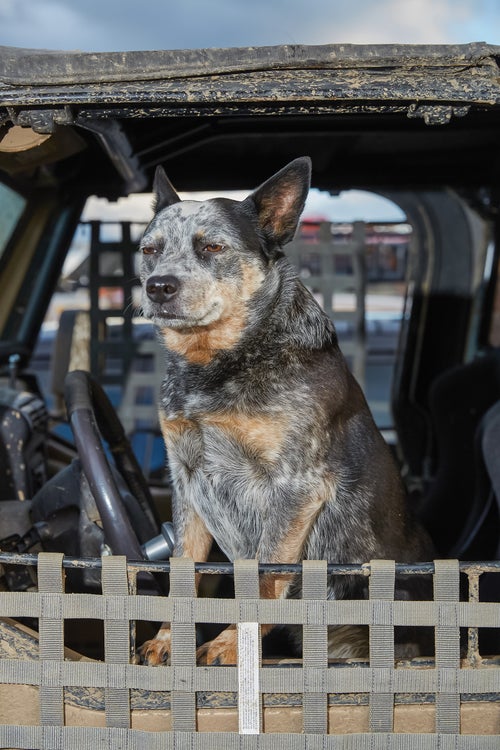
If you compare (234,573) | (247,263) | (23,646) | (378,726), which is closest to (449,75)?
(247,263)

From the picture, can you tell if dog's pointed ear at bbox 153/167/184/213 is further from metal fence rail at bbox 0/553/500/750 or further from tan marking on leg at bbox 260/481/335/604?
metal fence rail at bbox 0/553/500/750

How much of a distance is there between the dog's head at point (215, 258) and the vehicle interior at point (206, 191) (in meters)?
0.24

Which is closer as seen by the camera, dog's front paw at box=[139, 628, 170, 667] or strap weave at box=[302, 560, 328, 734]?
strap weave at box=[302, 560, 328, 734]

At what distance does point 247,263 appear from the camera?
220 cm

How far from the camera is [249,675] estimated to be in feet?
5.20

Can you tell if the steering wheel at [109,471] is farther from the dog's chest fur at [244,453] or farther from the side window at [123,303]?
the side window at [123,303]

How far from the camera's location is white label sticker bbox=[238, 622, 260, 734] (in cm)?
158

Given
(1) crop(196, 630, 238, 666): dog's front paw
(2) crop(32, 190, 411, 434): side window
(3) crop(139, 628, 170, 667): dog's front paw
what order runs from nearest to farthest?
(1) crop(196, 630, 238, 666): dog's front paw → (3) crop(139, 628, 170, 667): dog's front paw → (2) crop(32, 190, 411, 434): side window

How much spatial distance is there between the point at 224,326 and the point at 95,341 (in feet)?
7.75

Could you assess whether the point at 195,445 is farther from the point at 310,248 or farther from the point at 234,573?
the point at 310,248

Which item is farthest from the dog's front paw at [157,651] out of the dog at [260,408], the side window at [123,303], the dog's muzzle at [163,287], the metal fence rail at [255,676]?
the side window at [123,303]

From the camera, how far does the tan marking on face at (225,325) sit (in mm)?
2154

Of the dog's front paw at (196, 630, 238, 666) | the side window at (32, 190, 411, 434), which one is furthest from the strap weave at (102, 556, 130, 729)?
the side window at (32, 190, 411, 434)

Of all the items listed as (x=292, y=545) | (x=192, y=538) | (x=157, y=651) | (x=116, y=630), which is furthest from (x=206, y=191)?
Result: (x=116, y=630)
